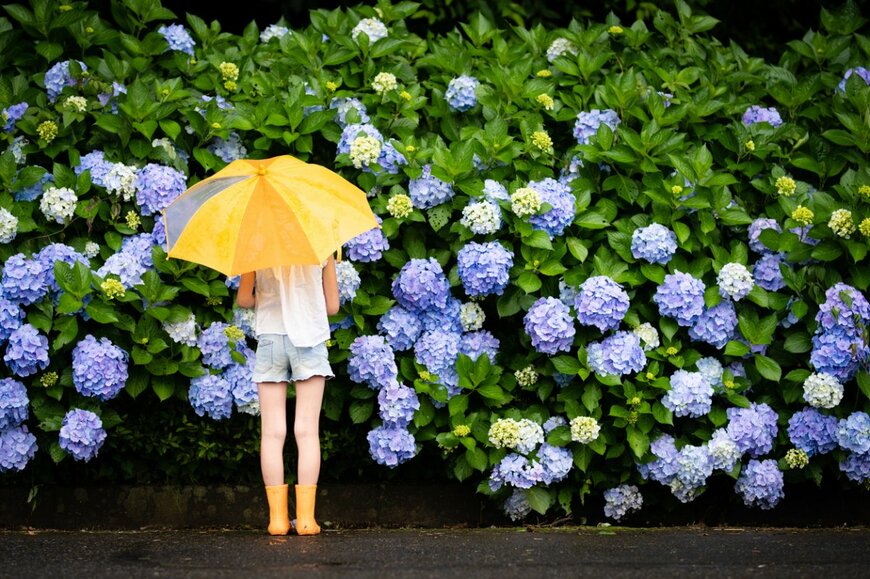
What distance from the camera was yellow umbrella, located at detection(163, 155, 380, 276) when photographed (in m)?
4.24

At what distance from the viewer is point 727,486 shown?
16.9ft

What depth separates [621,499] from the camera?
4.97 m

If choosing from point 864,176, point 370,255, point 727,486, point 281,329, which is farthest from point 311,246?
point 864,176

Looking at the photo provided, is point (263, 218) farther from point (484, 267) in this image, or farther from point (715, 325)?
point (715, 325)

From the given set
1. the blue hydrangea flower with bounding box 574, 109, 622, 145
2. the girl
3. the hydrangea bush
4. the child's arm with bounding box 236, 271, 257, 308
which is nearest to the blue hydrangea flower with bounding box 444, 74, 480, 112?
the hydrangea bush

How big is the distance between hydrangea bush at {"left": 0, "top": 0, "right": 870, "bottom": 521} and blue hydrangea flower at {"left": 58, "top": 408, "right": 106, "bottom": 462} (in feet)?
0.04

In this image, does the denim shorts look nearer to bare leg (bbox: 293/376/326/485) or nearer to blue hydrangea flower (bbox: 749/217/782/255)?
bare leg (bbox: 293/376/326/485)

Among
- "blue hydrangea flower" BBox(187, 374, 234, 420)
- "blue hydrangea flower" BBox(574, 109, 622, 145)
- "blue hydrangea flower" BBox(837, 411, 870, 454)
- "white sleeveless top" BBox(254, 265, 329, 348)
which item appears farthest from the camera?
"blue hydrangea flower" BBox(574, 109, 622, 145)

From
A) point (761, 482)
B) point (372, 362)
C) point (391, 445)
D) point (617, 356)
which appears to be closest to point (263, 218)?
point (372, 362)

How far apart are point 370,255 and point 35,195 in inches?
56.8

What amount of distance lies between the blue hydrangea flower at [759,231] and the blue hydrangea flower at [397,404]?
A: 1632 millimetres

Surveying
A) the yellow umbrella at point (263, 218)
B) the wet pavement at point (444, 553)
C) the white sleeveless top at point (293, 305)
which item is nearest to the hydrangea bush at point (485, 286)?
the wet pavement at point (444, 553)

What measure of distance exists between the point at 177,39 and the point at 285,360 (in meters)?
2.00

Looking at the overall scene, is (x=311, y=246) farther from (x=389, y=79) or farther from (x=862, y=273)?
(x=862, y=273)
